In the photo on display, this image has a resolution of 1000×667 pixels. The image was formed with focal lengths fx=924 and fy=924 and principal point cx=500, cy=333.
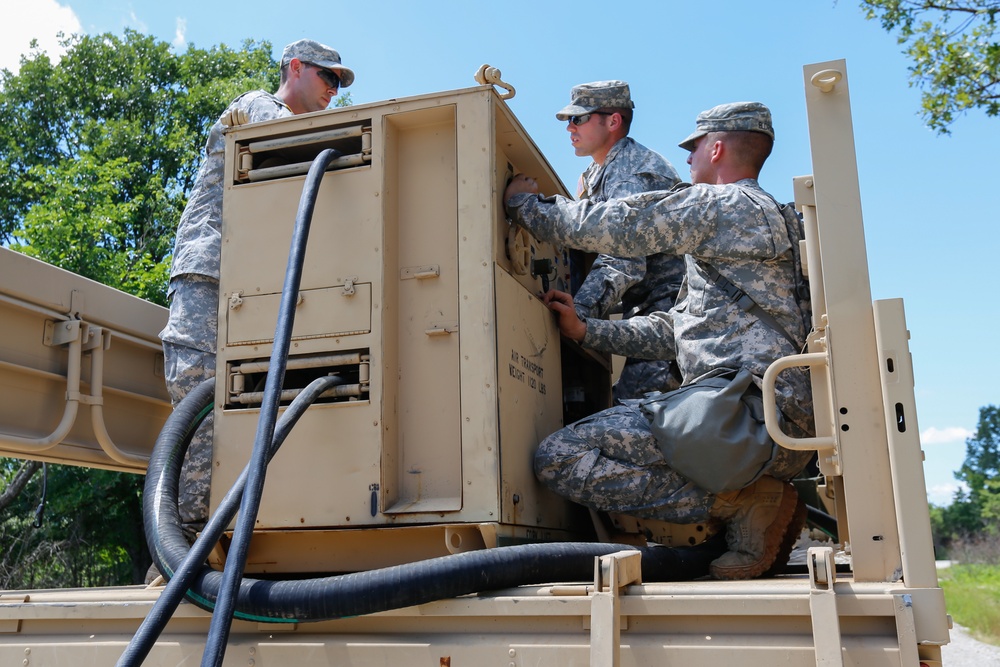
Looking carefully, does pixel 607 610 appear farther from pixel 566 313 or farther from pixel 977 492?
pixel 977 492

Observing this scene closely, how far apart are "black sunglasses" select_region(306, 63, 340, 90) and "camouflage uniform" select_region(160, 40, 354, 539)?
0.89 ft

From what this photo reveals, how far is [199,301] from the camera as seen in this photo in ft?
12.7

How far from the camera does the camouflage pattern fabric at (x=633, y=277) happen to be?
401cm

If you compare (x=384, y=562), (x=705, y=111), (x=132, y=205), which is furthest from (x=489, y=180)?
(x=132, y=205)

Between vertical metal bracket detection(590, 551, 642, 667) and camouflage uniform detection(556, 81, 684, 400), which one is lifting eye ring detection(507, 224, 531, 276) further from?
vertical metal bracket detection(590, 551, 642, 667)

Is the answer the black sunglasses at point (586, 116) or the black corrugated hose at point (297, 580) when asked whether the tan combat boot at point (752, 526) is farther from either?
the black sunglasses at point (586, 116)

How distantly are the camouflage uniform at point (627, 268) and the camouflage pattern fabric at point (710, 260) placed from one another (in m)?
0.66

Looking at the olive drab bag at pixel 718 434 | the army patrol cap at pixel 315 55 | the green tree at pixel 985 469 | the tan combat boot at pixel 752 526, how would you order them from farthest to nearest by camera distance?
the green tree at pixel 985 469, the army patrol cap at pixel 315 55, the tan combat boot at pixel 752 526, the olive drab bag at pixel 718 434

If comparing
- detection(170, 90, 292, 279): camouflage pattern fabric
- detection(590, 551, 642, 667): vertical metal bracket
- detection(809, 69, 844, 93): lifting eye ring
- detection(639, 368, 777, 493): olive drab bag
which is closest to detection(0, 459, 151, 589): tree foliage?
detection(170, 90, 292, 279): camouflage pattern fabric

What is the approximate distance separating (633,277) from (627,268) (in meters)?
0.05

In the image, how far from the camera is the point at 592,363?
4.33 m

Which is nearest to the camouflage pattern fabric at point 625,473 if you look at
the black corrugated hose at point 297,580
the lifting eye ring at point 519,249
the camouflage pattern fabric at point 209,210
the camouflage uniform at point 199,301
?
Answer: the black corrugated hose at point 297,580

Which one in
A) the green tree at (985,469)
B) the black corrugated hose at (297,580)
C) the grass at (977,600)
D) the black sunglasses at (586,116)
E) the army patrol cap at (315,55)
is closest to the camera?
the black corrugated hose at (297,580)

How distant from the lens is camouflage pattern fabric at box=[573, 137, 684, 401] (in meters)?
4.01
